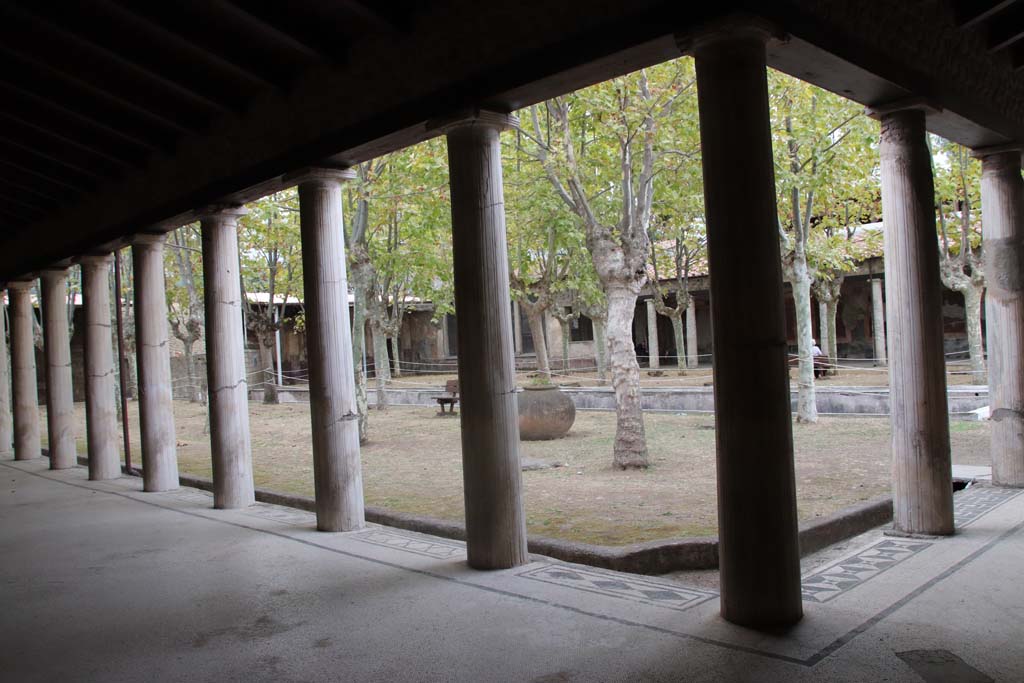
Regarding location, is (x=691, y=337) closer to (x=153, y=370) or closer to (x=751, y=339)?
(x=153, y=370)

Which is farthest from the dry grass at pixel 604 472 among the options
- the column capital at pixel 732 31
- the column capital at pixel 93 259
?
the column capital at pixel 732 31

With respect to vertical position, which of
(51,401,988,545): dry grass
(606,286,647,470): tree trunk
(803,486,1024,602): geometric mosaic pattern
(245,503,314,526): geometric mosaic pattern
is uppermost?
(606,286,647,470): tree trunk

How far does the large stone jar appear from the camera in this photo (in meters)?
14.6

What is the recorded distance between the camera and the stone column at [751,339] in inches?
169

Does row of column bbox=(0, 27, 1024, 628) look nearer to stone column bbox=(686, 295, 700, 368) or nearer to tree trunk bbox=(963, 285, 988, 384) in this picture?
tree trunk bbox=(963, 285, 988, 384)

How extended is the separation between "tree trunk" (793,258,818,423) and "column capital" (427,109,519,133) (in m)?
10.5

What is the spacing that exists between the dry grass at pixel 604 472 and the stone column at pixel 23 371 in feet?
5.44

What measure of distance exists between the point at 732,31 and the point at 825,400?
14.2m

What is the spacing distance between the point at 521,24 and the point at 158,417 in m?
7.53

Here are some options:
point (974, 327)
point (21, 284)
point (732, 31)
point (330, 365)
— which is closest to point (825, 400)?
point (974, 327)

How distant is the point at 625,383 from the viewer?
11.2 metres

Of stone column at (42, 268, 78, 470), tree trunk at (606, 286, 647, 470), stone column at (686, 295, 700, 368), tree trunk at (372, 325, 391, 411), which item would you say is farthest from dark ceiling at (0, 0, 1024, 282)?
stone column at (686, 295, 700, 368)

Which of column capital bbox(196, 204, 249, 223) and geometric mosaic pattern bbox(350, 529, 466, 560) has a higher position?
column capital bbox(196, 204, 249, 223)

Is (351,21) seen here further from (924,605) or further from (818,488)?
(818,488)
